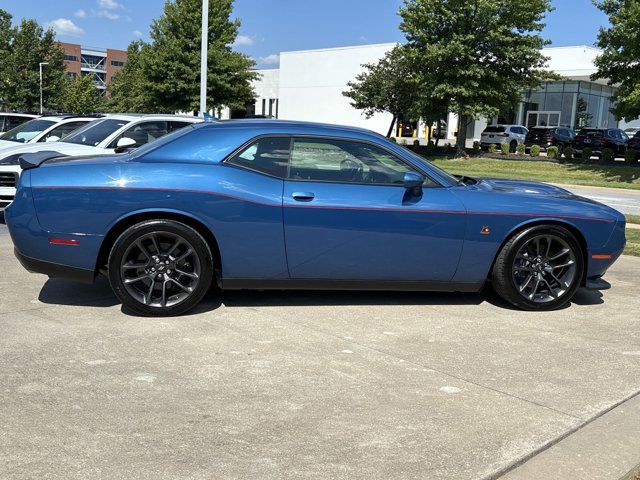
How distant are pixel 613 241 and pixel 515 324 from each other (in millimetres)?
1217

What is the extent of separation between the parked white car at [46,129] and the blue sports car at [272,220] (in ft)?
24.2

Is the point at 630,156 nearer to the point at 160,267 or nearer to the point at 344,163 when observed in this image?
the point at 344,163

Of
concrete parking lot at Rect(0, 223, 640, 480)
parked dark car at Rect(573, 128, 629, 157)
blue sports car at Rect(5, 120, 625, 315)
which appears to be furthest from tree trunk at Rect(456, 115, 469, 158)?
blue sports car at Rect(5, 120, 625, 315)

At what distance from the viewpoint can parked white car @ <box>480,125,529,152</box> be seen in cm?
3656

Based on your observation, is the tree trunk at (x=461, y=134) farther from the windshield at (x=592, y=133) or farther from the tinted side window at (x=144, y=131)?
the tinted side window at (x=144, y=131)

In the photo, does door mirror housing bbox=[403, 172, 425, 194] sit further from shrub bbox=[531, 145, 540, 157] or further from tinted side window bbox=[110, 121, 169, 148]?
shrub bbox=[531, 145, 540, 157]

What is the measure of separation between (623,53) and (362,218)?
921 inches

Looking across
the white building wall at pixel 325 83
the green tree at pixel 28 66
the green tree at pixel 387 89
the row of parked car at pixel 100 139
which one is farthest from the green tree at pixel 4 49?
the row of parked car at pixel 100 139

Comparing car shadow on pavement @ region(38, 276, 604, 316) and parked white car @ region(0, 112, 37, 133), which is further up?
parked white car @ region(0, 112, 37, 133)

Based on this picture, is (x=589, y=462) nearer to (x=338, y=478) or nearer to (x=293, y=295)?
(x=338, y=478)

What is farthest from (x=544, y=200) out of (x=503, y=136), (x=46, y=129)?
(x=503, y=136)

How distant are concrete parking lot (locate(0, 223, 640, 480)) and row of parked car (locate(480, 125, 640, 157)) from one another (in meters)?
30.9

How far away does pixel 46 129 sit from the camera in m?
12.4

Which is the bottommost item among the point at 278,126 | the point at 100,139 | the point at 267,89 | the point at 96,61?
the point at 100,139
